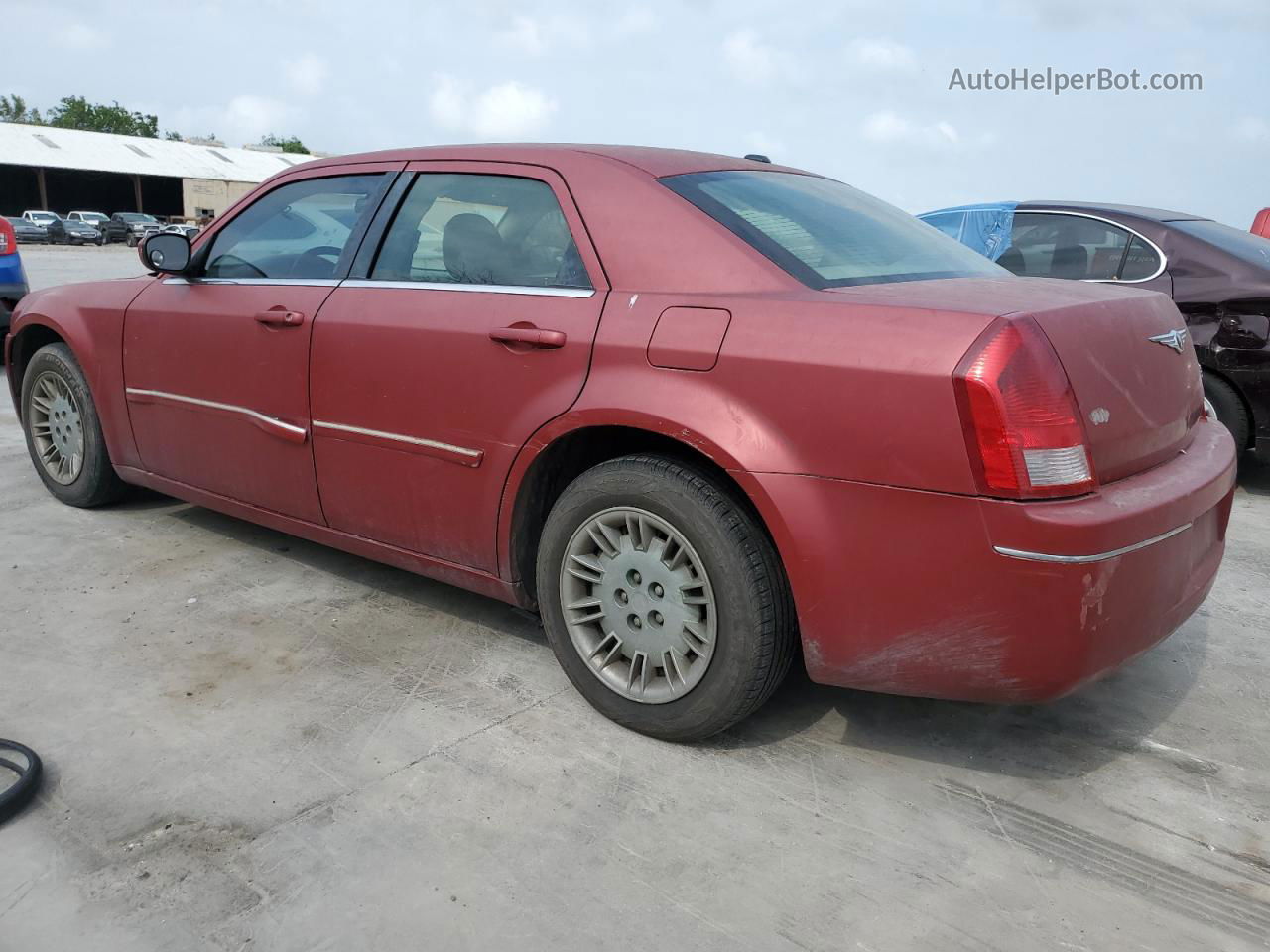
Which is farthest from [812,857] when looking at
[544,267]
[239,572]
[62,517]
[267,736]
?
[62,517]

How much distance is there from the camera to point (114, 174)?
5066cm

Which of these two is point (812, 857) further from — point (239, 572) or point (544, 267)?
point (239, 572)

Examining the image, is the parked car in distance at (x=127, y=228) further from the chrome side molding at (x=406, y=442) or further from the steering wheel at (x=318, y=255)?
the chrome side molding at (x=406, y=442)

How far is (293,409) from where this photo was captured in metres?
3.60

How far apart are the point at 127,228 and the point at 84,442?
42500mm

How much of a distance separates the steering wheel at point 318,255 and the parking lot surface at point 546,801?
1.21m

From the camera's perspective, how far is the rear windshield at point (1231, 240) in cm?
573

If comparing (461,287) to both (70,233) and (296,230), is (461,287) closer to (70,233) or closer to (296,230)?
(296,230)

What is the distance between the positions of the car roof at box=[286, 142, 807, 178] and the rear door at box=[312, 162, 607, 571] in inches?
1.9

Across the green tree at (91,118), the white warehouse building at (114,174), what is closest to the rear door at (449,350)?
the white warehouse building at (114,174)

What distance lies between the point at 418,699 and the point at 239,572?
1.40m

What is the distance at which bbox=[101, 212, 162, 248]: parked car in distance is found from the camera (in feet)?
136

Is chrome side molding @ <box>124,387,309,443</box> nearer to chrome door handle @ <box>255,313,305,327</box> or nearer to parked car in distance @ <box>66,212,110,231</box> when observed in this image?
chrome door handle @ <box>255,313,305,327</box>

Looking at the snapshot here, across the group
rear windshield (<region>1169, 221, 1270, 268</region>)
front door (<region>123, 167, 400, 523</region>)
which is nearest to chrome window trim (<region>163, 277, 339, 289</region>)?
front door (<region>123, 167, 400, 523</region>)
